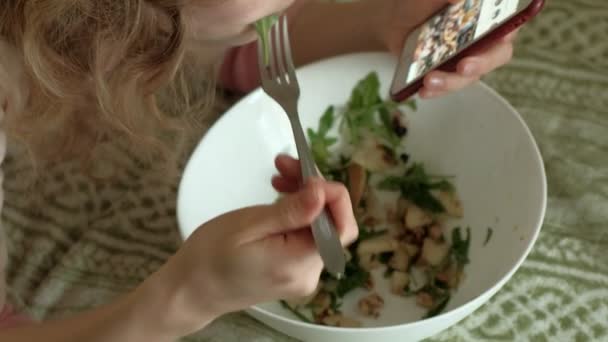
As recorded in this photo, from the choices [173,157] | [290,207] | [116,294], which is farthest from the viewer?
[173,157]

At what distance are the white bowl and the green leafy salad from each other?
11 mm

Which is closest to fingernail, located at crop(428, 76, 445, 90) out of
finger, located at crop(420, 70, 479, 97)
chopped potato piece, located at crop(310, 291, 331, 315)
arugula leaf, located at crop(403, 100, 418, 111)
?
finger, located at crop(420, 70, 479, 97)

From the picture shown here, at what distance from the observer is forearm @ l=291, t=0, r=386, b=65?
0.81 metres

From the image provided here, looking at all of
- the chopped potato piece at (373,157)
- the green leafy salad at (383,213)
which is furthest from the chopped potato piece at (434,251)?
the chopped potato piece at (373,157)

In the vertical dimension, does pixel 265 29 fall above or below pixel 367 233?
above

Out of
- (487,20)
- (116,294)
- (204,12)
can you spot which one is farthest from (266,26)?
(116,294)

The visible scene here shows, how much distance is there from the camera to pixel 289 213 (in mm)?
424

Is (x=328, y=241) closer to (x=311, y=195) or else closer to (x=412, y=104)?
(x=311, y=195)

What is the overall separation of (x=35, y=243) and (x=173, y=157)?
17 cm

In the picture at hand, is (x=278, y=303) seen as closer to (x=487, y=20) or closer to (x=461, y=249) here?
(x=461, y=249)

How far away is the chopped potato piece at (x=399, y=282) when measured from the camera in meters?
0.67

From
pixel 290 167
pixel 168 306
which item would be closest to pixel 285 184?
pixel 290 167

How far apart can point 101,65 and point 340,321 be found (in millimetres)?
309

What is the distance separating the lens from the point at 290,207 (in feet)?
1.39
